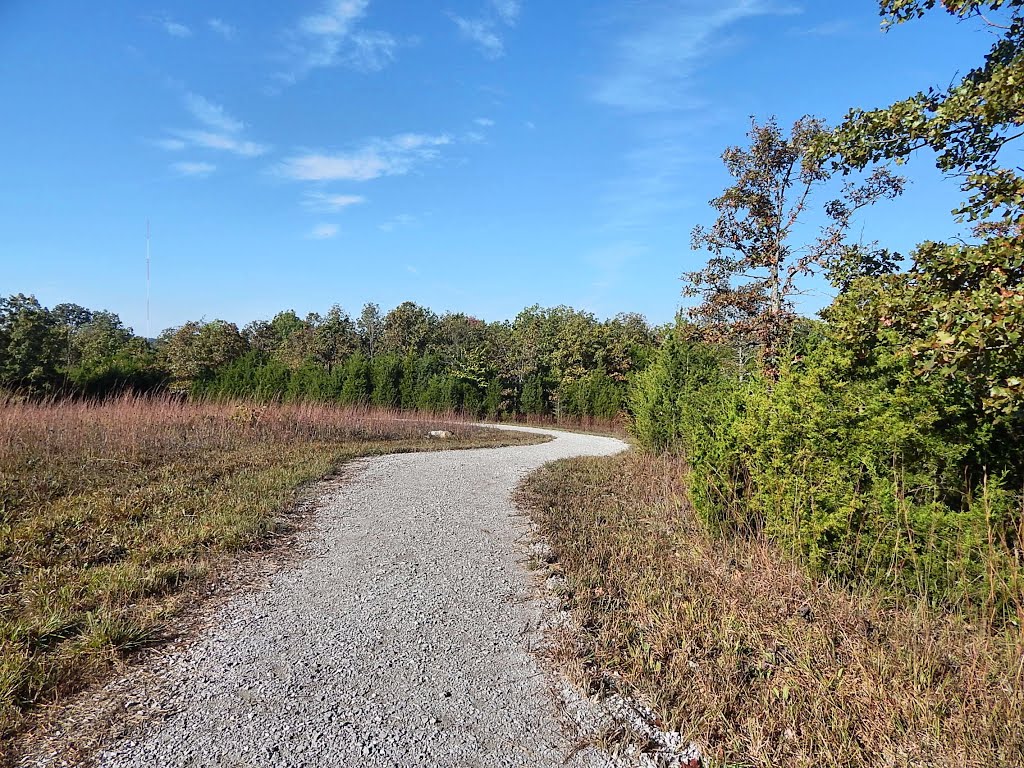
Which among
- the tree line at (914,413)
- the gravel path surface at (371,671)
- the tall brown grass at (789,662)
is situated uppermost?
the tree line at (914,413)

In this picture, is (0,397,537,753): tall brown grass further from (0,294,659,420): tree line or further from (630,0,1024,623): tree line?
(0,294,659,420): tree line

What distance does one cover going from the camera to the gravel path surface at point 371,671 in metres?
2.03

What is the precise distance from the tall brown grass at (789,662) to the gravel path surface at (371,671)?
45 centimetres

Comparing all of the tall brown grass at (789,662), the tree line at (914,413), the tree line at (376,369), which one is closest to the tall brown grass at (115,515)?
the tall brown grass at (789,662)

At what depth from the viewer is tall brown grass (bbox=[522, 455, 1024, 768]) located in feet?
6.54

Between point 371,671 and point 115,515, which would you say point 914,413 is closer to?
point 371,671

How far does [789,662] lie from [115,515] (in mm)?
5604

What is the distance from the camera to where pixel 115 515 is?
489cm

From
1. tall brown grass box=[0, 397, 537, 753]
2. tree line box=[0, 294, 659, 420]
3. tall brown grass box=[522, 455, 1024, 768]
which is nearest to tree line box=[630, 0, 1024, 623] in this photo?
tall brown grass box=[522, 455, 1024, 768]

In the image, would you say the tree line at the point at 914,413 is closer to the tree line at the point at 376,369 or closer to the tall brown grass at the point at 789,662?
the tall brown grass at the point at 789,662

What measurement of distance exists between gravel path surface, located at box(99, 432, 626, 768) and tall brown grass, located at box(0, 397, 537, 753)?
Result: 508 mm

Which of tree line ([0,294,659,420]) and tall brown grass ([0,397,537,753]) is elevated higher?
tree line ([0,294,659,420])

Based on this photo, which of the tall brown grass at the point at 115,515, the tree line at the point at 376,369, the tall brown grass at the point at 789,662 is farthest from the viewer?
the tree line at the point at 376,369

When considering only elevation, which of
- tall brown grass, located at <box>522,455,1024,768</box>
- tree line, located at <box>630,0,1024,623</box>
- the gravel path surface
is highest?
tree line, located at <box>630,0,1024,623</box>
